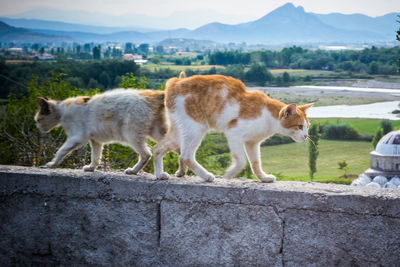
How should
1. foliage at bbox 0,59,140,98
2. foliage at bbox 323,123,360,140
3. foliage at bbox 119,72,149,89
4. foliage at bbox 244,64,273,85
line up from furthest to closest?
foliage at bbox 323,123,360,140
foliage at bbox 244,64,273,85
foliage at bbox 0,59,140,98
foliage at bbox 119,72,149,89

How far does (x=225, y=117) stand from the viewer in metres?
3.17

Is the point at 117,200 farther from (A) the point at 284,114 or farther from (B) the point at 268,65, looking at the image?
(B) the point at 268,65

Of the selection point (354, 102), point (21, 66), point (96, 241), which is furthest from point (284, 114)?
point (354, 102)

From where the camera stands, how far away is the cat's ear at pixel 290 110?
307 centimetres

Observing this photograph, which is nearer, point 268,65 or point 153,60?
point 153,60

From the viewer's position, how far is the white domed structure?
83.6ft

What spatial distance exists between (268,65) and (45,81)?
368 inches

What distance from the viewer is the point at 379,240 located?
2527 mm

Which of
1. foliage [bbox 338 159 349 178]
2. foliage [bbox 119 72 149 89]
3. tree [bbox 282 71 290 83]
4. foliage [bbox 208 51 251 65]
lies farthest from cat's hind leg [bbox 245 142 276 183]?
foliage [bbox 338 159 349 178]

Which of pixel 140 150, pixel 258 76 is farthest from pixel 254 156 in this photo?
pixel 258 76

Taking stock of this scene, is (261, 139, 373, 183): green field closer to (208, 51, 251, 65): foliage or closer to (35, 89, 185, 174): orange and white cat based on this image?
(208, 51, 251, 65): foliage

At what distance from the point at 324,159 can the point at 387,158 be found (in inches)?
284

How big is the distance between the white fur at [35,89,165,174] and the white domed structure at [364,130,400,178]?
83.6ft

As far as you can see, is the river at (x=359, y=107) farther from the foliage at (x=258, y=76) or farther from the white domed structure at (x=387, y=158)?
the foliage at (x=258, y=76)
